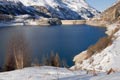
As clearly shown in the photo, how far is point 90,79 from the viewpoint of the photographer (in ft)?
30.8

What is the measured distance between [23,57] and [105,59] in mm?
7313

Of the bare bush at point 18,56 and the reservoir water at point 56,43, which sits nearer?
the bare bush at point 18,56

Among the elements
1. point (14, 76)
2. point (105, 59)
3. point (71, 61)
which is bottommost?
point (71, 61)

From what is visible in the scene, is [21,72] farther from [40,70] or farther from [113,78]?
[113,78]

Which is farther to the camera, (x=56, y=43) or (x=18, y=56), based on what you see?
(x=56, y=43)

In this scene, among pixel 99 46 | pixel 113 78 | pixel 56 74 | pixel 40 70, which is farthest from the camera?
pixel 99 46

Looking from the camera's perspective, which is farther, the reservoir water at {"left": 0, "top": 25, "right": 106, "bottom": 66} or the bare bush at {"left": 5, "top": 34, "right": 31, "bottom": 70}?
the reservoir water at {"left": 0, "top": 25, "right": 106, "bottom": 66}

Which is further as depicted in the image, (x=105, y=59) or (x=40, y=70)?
(x=105, y=59)

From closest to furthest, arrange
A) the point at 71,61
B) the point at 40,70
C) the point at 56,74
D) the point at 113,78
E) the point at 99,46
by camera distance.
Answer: the point at 113,78, the point at 56,74, the point at 40,70, the point at 99,46, the point at 71,61

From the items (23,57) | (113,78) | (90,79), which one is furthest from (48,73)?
(23,57)

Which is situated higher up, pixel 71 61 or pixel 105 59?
pixel 105 59

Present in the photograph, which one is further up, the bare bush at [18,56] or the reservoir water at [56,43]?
the bare bush at [18,56]

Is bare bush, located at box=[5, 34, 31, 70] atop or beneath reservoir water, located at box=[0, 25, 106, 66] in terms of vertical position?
atop

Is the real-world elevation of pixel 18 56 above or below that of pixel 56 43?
above
